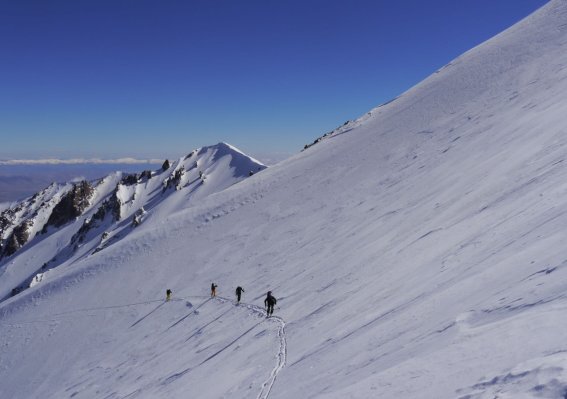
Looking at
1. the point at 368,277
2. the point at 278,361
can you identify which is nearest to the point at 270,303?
the point at 368,277

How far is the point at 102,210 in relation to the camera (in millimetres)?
116438

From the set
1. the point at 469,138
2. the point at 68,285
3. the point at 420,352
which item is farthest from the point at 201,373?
the point at 68,285

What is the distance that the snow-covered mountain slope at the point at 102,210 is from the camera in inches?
3949

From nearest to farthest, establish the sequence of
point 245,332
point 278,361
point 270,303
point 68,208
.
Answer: point 278,361 → point 245,332 → point 270,303 → point 68,208

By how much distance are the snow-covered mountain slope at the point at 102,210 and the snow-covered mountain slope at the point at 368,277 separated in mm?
47929

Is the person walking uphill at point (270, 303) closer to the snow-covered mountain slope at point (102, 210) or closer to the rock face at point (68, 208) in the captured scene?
the snow-covered mountain slope at point (102, 210)

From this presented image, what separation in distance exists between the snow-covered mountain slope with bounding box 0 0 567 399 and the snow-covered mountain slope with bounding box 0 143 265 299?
157 feet

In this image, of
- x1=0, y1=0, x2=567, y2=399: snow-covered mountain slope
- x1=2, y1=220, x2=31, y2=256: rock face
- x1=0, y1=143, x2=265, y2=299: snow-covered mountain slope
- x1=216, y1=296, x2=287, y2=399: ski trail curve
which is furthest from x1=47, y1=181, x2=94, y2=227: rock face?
x1=216, y1=296, x2=287, y2=399: ski trail curve

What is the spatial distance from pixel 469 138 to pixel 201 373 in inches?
1080

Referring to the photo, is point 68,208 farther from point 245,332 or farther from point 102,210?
point 245,332

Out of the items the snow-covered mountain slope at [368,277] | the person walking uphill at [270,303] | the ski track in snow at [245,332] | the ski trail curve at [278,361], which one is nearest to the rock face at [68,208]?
the snow-covered mountain slope at [368,277]

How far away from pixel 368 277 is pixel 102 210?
11295cm

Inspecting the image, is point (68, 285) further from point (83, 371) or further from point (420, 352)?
point (420, 352)

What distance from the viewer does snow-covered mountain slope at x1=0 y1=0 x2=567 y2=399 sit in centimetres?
799
